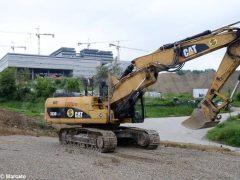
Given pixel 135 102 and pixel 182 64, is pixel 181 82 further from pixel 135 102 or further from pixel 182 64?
pixel 182 64

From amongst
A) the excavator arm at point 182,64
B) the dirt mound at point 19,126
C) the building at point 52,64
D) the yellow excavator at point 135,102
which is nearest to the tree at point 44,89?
the dirt mound at point 19,126

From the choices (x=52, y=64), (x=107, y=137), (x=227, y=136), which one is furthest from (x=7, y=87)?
(x=52, y=64)

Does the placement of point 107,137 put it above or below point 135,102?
below

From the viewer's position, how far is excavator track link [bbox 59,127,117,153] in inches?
562

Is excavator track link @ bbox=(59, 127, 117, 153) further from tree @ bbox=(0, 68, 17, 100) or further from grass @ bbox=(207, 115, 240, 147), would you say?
tree @ bbox=(0, 68, 17, 100)

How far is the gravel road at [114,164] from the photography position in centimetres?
1027

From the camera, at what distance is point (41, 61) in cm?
10225

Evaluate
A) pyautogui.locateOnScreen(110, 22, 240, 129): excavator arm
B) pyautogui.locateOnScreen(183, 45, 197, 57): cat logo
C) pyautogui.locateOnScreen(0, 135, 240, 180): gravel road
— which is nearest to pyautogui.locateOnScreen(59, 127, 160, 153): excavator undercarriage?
pyautogui.locateOnScreen(0, 135, 240, 180): gravel road

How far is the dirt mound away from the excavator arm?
7.94 metres

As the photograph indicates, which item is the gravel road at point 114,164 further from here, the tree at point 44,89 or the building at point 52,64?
the building at point 52,64

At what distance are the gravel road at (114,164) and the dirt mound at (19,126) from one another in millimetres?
5849

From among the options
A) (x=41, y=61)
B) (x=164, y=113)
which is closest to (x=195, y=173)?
(x=164, y=113)

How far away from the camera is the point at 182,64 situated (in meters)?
13.5

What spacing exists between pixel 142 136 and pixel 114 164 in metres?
3.73
